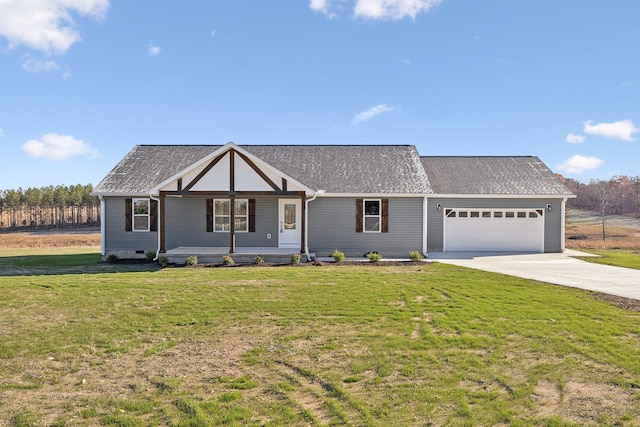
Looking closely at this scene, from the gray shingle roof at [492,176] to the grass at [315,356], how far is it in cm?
1030

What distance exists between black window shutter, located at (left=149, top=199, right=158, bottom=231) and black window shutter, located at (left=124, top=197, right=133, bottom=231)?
0.85m

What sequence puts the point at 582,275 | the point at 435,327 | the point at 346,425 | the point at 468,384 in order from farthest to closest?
1. the point at 582,275
2. the point at 435,327
3. the point at 468,384
4. the point at 346,425

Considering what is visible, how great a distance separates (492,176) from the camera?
21.0 m

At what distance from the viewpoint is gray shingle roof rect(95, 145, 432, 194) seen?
18438 millimetres

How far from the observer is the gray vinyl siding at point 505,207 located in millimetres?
19531

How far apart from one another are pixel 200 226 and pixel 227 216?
1237mm

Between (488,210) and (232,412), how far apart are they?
1799cm

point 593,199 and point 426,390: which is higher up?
point 593,199

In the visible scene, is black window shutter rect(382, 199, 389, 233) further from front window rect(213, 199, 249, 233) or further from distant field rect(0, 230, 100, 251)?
distant field rect(0, 230, 100, 251)

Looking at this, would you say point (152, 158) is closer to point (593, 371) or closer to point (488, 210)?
point (488, 210)

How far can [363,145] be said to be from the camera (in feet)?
73.0

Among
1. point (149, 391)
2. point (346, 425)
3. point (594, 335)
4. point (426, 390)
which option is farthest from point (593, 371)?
point (149, 391)

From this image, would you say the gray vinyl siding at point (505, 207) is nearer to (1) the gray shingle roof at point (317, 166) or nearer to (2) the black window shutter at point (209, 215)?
(1) the gray shingle roof at point (317, 166)

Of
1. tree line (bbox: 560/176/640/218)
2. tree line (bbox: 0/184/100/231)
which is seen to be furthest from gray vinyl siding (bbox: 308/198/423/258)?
tree line (bbox: 0/184/100/231)
